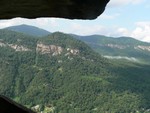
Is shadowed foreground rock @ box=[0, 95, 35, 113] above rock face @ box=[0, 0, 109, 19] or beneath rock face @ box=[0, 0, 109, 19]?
beneath

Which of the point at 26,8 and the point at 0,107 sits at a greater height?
the point at 26,8

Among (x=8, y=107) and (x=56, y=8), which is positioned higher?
(x=56, y=8)

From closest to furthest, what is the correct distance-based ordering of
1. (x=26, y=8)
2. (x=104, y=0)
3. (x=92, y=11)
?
(x=104, y=0)
(x=92, y=11)
(x=26, y=8)

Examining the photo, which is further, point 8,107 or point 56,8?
point 8,107

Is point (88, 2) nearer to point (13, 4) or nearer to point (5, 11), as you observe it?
point (13, 4)

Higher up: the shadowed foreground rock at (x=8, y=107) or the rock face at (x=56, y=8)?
the rock face at (x=56, y=8)

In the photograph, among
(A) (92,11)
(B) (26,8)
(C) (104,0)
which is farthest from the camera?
(B) (26,8)

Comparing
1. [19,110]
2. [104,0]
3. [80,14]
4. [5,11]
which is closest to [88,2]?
[104,0]

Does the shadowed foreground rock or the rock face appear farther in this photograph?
the shadowed foreground rock
